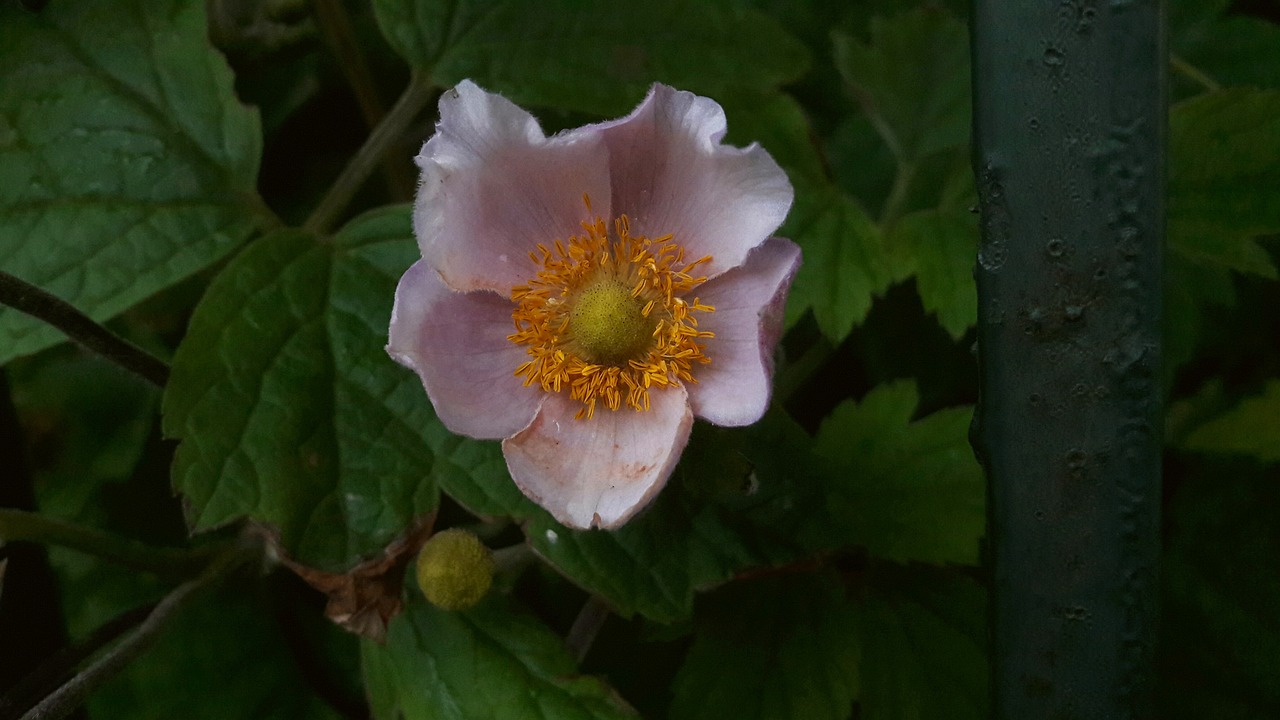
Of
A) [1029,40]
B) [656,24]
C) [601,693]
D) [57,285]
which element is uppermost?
[1029,40]

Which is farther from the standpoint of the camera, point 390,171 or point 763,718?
point 390,171

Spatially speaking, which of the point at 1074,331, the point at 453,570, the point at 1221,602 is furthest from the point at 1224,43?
the point at 453,570

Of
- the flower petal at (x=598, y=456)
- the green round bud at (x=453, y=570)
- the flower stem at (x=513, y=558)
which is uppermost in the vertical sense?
the flower petal at (x=598, y=456)

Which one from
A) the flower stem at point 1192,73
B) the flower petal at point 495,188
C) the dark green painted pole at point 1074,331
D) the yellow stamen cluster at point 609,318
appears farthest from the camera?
the flower stem at point 1192,73

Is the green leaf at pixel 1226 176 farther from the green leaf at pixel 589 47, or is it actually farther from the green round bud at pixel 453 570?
the green round bud at pixel 453 570

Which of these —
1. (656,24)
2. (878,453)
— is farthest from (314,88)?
(878,453)

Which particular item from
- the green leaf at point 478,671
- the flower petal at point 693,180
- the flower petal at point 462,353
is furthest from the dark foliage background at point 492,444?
the flower petal at point 693,180

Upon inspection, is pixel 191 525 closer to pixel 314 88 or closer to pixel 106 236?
pixel 106 236
